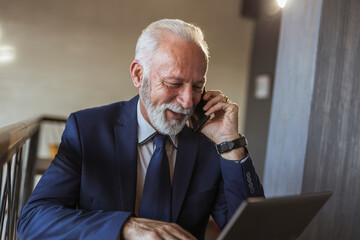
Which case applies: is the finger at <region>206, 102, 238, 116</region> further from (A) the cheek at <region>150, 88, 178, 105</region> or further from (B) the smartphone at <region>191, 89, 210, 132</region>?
(A) the cheek at <region>150, 88, 178, 105</region>

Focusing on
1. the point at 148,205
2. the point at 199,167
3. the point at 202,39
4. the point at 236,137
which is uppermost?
the point at 202,39

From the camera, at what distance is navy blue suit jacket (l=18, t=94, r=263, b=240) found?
1233 millimetres

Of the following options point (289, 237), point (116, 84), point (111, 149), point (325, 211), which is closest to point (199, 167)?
point (111, 149)

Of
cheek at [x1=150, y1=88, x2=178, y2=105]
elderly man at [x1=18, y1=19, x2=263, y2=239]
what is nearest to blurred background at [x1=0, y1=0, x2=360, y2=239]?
elderly man at [x1=18, y1=19, x2=263, y2=239]

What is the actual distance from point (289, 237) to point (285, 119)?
4.35ft

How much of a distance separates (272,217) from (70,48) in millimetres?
6076

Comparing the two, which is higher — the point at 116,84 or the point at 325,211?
the point at 116,84

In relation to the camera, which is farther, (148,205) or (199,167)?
(199,167)

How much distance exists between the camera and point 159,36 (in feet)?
4.65

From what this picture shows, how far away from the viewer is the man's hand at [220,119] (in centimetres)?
159

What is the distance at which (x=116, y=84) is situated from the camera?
6828 millimetres

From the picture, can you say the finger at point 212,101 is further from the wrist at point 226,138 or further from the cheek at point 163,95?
the cheek at point 163,95

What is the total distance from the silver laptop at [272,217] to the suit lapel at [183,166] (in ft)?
1.49

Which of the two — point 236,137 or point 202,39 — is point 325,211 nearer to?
point 236,137
